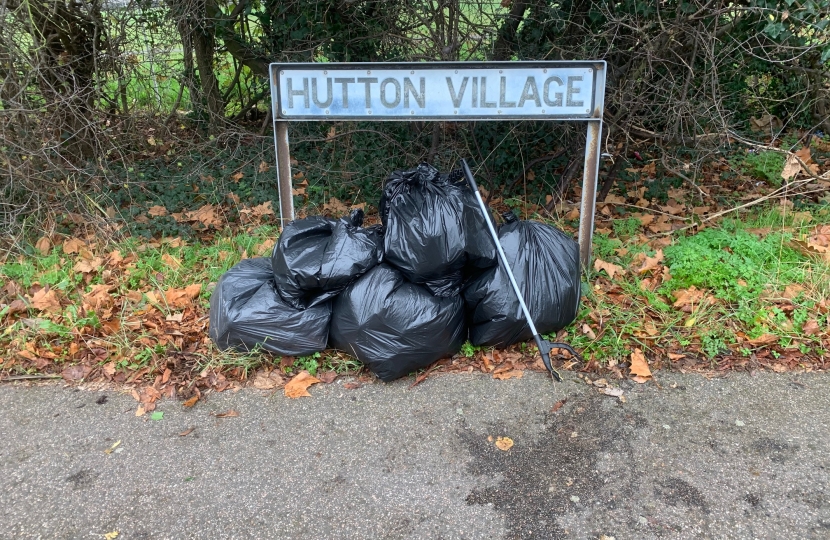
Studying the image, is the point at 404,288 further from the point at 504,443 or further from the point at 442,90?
the point at 442,90

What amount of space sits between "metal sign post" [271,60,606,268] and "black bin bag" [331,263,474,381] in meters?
0.93

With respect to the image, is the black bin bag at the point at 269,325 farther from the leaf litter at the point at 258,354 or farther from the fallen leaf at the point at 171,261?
the fallen leaf at the point at 171,261

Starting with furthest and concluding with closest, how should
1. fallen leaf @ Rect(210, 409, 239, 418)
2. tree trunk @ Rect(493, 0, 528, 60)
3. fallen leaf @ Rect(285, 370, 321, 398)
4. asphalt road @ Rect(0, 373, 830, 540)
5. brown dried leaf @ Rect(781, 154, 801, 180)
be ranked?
1. tree trunk @ Rect(493, 0, 528, 60)
2. brown dried leaf @ Rect(781, 154, 801, 180)
3. fallen leaf @ Rect(285, 370, 321, 398)
4. fallen leaf @ Rect(210, 409, 239, 418)
5. asphalt road @ Rect(0, 373, 830, 540)

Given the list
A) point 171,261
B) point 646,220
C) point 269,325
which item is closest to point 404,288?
point 269,325

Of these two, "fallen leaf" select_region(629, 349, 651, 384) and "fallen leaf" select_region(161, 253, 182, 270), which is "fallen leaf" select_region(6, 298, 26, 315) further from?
"fallen leaf" select_region(629, 349, 651, 384)

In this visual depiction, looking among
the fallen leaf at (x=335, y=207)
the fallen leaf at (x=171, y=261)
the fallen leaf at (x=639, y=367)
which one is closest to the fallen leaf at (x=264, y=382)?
the fallen leaf at (x=171, y=261)

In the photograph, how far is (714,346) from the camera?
2910 millimetres

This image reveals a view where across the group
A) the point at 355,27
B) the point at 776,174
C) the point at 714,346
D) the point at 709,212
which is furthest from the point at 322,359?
the point at 776,174

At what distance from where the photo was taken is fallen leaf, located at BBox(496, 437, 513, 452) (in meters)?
2.38

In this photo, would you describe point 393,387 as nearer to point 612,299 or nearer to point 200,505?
point 200,505

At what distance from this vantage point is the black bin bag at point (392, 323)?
8.92 feet

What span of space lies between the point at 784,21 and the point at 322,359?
3384mm

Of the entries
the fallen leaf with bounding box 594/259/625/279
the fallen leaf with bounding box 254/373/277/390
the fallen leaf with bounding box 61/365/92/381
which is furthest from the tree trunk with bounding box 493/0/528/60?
the fallen leaf with bounding box 61/365/92/381

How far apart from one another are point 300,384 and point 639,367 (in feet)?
5.25
